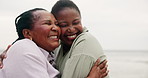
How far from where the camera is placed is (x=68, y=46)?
378 centimetres

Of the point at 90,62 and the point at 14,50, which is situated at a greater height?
the point at 14,50

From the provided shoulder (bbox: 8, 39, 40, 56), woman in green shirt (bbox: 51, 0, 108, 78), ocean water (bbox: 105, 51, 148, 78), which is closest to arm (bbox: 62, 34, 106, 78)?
woman in green shirt (bbox: 51, 0, 108, 78)

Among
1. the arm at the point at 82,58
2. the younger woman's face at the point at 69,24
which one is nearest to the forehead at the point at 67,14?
the younger woman's face at the point at 69,24

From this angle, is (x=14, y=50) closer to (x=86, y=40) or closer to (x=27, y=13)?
(x=27, y=13)

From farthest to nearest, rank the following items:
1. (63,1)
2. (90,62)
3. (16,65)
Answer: (63,1) → (90,62) → (16,65)

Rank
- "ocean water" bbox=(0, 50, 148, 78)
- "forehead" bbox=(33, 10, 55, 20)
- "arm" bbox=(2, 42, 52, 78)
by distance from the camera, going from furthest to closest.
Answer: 1. "ocean water" bbox=(0, 50, 148, 78)
2. "forehead" bbox=(33, 10, 55, 20)
3. "arm" bbox=(2, 42, 52, 78)

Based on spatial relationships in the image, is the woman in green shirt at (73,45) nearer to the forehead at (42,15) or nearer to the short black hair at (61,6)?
the short black hair at (61,6)

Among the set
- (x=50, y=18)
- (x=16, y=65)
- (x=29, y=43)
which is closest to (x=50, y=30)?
(x=50, y=18)

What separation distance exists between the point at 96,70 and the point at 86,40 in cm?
33

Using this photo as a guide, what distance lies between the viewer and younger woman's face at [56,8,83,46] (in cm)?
364

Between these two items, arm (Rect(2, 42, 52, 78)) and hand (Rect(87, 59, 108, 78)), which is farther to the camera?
hand (Rect(87, 59, 108, 78))

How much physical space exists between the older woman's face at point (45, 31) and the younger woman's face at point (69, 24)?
6.7 inches

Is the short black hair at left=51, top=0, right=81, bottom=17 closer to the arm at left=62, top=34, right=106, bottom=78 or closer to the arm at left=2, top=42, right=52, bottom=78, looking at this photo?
the arm at left=62, top=34, right=106, bottom=78

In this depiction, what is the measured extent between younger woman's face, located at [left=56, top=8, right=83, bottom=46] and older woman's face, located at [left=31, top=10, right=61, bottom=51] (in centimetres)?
17
